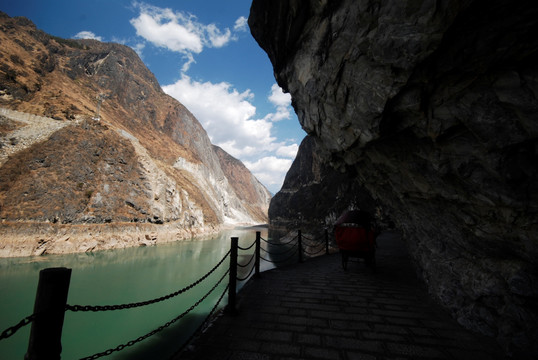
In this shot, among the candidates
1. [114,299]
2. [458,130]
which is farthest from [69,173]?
[458,130]

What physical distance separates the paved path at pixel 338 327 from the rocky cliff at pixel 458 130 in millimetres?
462

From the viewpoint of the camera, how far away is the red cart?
6.44m

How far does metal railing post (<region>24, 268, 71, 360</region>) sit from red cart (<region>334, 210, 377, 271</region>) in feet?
20.5

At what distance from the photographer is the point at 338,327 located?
3.44 metres

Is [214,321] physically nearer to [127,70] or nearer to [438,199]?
[438,199]

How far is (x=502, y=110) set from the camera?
9.41ft

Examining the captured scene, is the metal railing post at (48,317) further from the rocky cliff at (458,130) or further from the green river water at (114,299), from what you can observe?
the rocky cliff at (458,130)

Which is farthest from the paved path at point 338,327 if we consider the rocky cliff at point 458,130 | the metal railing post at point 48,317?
the metal railing post at point 48,317

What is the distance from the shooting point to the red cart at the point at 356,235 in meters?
6.44

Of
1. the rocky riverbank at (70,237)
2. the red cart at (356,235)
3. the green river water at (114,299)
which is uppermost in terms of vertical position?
the red cart at (356,235)

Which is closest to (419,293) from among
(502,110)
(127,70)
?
(502,110)

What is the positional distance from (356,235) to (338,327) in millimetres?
3421

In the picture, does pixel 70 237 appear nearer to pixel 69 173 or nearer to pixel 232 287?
pixel 69 173

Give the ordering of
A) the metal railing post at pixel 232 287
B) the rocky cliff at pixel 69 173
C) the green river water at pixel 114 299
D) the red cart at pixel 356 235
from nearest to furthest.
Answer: the metal railing post at pixel 232 287 < the green river water at pixel 114 299 < the red cart at pixel 356 235 < the rocky cliff at pixel 69 173
